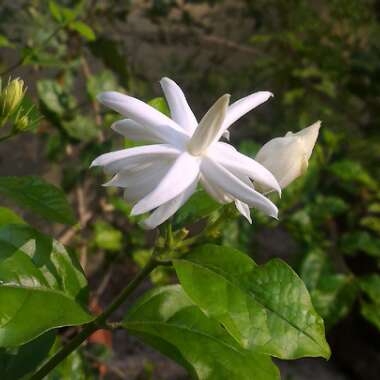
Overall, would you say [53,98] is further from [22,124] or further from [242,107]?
[242,107]

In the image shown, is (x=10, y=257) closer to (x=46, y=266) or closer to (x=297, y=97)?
(x=46, y=266)

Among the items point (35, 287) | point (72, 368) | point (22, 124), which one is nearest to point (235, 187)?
point (35, 287)

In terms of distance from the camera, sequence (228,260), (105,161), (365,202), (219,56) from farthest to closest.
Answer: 1. (219,56)
2. (365,202)
3. (228,260)
4. (105,161)

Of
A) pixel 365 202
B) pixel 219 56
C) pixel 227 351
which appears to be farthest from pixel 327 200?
pixel 219 56

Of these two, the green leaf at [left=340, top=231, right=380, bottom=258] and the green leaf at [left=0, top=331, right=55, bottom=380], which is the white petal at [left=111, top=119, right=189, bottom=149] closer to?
the green leaf at [left=0, top=331, right=55, bottom=380]

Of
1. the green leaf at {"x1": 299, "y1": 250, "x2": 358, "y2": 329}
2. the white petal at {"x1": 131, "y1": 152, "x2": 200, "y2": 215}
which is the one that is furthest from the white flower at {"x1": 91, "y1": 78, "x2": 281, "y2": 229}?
the green leaf at {"x1": 299, "y1": 250, "x2": 358, "y2": 329}

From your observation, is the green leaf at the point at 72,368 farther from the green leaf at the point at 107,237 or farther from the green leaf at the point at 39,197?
the green leaf at the point at 107,237
